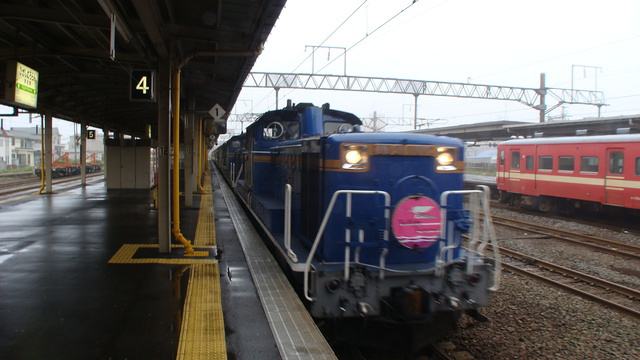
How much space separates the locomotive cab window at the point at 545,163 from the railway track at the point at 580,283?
24.8ft

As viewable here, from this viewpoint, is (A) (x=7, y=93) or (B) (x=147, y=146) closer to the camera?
(A) (x=7, y=93)

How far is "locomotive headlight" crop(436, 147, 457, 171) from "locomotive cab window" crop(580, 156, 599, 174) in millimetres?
10837

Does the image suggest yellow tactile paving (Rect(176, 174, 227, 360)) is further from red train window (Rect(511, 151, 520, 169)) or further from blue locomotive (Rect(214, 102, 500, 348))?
red train window (Rect(511, 151, 520, 169))

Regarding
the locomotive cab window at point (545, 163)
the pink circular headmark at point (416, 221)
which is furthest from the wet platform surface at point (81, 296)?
the locomotive cab window at point (545, 163)

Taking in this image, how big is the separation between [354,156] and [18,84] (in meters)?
5.93

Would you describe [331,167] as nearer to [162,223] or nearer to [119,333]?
[119,333]

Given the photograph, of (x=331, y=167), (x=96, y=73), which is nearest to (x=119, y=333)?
(x=331, y=167)

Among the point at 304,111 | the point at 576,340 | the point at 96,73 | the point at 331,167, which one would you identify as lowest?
the point at 576,340

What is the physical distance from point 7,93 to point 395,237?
21.9 feet

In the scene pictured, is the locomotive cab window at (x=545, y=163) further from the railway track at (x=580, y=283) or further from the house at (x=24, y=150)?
the house at (x=24, y=150)

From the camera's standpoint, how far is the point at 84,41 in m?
7.24

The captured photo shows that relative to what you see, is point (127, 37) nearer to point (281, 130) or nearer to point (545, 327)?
point (281, 130)

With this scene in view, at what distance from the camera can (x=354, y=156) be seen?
14.8 feet

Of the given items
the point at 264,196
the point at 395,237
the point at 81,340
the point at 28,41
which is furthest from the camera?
the point at 264,196
